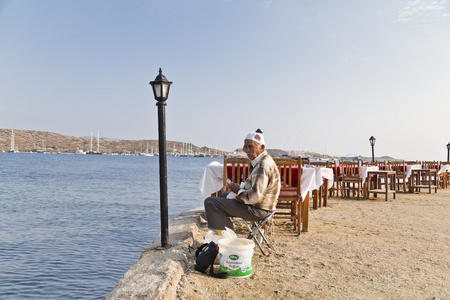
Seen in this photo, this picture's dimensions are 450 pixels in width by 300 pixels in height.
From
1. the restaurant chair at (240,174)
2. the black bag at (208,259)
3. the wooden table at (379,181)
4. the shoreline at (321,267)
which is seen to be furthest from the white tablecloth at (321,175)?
the black bag at (208,259)

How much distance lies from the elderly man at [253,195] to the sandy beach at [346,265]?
537 millimetres

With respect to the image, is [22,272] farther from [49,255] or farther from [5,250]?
[5,250]

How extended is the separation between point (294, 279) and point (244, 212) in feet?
2.73

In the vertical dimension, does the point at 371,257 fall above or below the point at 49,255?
above

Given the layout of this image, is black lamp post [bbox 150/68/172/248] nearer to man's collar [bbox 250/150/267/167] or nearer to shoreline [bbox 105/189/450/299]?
shoreline [bbox 105/189/450/299]

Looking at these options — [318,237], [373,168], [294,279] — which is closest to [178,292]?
[294,279]

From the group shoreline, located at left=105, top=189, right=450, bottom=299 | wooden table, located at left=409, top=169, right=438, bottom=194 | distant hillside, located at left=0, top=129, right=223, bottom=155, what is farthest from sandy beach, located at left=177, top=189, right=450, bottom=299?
distant hillside, located at left=0, top=129, right=223, bottom=155

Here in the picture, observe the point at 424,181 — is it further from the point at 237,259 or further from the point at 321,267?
the point at 237,259

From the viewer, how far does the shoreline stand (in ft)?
10.7

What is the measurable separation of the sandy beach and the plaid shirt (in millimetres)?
699

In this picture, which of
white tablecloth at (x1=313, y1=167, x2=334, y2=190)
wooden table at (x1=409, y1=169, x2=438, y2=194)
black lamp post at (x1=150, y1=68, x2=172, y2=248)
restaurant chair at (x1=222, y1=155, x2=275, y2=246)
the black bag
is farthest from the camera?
wooden table at (x1=409, y1=169, x2=438, y2=194)

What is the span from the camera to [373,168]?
11.6 meters

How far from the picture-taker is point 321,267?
13.3ft

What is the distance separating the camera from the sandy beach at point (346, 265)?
3.31m
